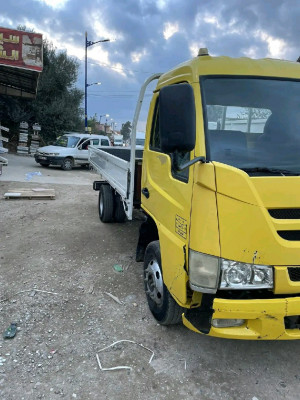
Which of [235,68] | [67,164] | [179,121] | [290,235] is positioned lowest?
[67,164]

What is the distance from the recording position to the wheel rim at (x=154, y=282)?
2.99 metres

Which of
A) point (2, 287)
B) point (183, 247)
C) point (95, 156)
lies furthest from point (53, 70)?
point (183, 247)

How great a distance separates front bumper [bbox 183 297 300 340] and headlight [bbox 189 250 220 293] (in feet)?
0.36

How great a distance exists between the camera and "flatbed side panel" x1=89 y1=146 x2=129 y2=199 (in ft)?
14.2

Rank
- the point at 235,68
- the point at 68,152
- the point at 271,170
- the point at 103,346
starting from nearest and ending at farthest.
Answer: the point at 271,170 → the point at 235,68 → the point at 103,346 → the point at 68,152

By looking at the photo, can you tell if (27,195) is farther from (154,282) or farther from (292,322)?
(292,322)

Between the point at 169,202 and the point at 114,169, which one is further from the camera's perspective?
the point at 114,169

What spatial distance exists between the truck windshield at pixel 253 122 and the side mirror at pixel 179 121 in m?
0.24

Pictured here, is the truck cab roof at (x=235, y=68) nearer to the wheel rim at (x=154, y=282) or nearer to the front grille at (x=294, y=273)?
the front grille at (x=294, y=273)

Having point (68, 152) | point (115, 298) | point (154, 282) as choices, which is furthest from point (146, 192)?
point (68, 152)

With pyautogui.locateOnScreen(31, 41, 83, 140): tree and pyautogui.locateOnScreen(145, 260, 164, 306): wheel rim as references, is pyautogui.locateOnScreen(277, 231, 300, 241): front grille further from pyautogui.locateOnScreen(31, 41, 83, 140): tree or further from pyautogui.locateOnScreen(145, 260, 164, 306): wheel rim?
pyautogui.locateOnScreen(31, 41, 83, 140): tree

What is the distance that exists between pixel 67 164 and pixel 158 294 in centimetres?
1295

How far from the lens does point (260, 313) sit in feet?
6.67

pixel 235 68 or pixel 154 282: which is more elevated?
pixel 235 68
